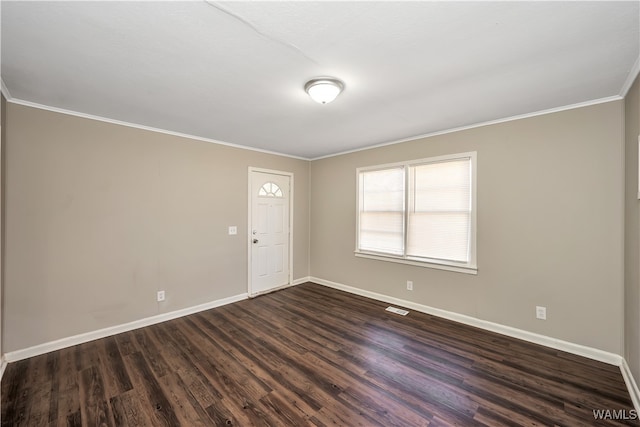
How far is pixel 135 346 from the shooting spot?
2.75 m

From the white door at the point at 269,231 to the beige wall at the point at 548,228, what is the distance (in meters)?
2.37

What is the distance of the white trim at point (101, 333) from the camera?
249 cm

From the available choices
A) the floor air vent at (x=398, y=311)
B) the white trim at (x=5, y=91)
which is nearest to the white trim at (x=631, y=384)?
the floor air vent at (x=398, y=311)

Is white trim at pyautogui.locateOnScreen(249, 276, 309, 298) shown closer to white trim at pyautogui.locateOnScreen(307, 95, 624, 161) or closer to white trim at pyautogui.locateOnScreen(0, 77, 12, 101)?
→ white trim at pyautogui.locateOnScreen(307, 95, 624, 161)

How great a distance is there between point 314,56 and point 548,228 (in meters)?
2.91

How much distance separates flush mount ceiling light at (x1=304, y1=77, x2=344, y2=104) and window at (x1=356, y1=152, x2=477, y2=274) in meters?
1.99

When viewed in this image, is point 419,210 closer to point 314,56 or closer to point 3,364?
point 314,56

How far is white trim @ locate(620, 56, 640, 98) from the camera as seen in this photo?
1863mm

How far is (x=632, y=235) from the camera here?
2.13m

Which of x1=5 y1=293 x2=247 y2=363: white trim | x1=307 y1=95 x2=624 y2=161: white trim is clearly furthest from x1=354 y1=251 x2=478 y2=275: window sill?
x1=5 y1=293 x2=247 y2=363: white trim

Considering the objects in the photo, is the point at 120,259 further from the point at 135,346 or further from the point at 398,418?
the point at 398,418

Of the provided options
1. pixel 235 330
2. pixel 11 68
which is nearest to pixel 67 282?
pixel 235 330

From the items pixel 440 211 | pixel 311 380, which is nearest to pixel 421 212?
pixel 440 211

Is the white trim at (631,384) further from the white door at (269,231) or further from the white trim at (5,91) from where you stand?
the white trim at (5,91)
